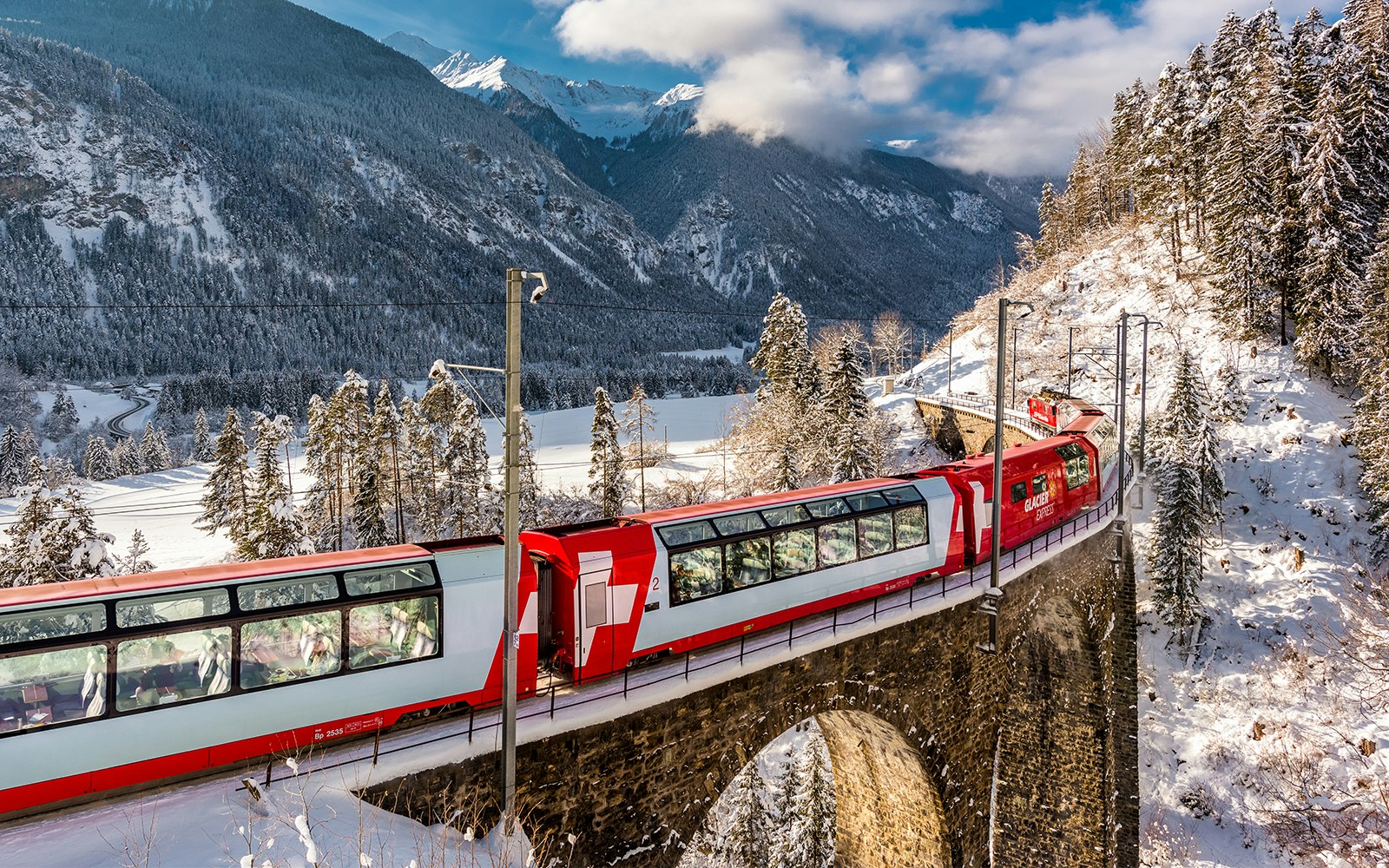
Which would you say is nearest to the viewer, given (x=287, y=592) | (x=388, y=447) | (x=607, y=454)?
(x=287, y=592)

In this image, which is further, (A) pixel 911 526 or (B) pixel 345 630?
(A) pixel 911 526

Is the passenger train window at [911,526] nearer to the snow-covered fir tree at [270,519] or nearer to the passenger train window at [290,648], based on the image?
the passenger train window at [290,648]

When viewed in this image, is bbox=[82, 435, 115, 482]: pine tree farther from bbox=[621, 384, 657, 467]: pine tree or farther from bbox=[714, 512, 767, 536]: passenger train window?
bbox=[714, 512, 767, 536]: passenger train window

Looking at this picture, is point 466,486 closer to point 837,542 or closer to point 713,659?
point 837,542

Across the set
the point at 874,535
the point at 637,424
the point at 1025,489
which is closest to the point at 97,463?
the point at 637,424

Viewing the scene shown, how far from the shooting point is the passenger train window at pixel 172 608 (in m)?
8.26

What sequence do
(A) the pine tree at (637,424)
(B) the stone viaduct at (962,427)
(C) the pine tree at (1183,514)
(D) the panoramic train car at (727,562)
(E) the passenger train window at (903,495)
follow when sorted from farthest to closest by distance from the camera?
(A) the pine tree at (637,424) < (B) the stone viaduct at (962,427) < (C) the pine tree at (1183,514) < (E) the passenger train window at (903,495) < (D) the panoramic train car at (727,562)

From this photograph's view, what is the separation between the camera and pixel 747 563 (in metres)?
13.7

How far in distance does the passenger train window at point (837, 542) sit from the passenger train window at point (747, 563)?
1.48 meters

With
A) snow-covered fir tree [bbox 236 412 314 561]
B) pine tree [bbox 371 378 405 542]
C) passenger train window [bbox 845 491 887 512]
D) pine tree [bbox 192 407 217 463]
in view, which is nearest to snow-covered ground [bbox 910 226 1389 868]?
passenger train window [bbox 845 491 887 512]

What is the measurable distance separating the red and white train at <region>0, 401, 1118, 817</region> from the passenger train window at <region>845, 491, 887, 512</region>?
0.47 m

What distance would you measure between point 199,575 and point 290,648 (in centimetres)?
148

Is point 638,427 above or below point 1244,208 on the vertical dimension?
below

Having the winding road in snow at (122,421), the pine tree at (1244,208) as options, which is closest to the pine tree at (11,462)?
the winding road in snow at (122,421)
